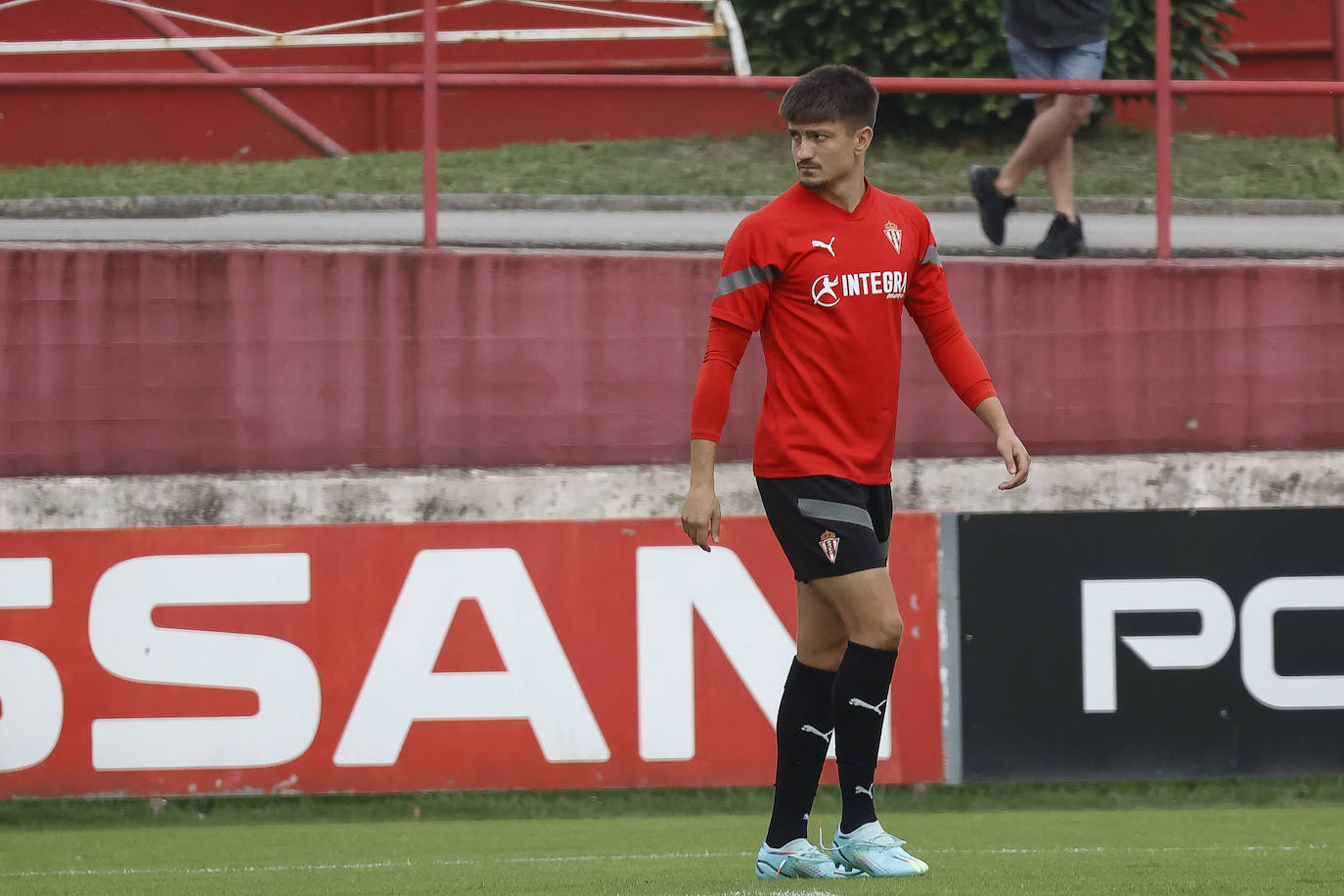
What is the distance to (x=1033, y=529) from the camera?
6.69 m

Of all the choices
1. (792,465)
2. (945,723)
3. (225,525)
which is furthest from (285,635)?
(792,465)

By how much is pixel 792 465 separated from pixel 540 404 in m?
2.98

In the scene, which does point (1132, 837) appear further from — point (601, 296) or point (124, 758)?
point (124, 758)

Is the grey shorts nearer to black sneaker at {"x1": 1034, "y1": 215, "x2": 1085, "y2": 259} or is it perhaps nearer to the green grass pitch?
black sneaker at {"x1": 1034, "y1": 215, "x2": 1085, "y2": 259}

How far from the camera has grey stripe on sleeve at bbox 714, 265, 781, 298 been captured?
4.18 metres

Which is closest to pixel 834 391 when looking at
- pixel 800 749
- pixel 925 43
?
pixel 800 749

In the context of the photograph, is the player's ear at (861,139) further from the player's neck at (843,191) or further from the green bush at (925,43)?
the green bush at (925,43)

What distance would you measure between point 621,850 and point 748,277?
224cm

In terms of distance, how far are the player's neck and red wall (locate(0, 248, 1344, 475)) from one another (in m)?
2.85

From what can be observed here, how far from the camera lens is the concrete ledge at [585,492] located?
6.91 metres

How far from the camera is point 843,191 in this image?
4242 mm

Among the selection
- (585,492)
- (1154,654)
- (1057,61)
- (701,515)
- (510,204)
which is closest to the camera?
(701,515)

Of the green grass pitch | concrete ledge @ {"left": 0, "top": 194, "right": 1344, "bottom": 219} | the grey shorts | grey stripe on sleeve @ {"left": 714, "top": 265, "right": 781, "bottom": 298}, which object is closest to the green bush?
concrete ledge @ {"left": 0, "top": 194, "right": 1344, "bottom": 219}

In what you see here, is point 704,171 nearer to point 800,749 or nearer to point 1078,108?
point 1078,108
